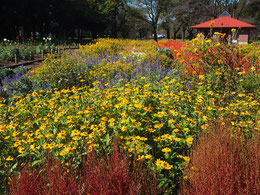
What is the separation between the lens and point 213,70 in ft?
17.6

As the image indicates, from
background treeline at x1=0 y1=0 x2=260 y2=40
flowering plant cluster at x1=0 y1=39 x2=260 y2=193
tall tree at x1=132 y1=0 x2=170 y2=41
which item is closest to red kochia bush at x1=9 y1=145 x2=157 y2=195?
flowering plant cluster at x1=0 y1=39 x2=260 y2=193

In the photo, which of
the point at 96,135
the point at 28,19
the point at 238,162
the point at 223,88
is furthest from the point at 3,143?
the point at 28,19

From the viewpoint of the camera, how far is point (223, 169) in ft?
7.26

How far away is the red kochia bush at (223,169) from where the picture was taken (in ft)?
6.80

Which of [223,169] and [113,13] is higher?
[113,13]

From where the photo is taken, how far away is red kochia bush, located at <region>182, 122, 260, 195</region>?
207 cm

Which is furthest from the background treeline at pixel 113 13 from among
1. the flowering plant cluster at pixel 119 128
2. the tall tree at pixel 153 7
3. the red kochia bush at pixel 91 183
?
the red kochia bush at pixel 91 183

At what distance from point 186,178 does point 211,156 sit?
32 cm

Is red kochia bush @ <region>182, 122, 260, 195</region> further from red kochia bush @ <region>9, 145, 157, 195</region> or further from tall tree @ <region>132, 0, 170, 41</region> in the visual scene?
tall tree @ <region>132, 0, 170, 41</region>

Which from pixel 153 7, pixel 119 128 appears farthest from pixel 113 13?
pixel 119 128

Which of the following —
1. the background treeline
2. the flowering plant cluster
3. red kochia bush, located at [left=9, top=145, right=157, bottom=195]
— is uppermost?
the background treeline

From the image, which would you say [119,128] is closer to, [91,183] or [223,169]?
[91,183]

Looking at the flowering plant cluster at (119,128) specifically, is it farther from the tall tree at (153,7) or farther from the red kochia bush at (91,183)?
the tall tree at (153,7)

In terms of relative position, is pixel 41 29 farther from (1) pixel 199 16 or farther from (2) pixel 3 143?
(2) pixel 3 143
